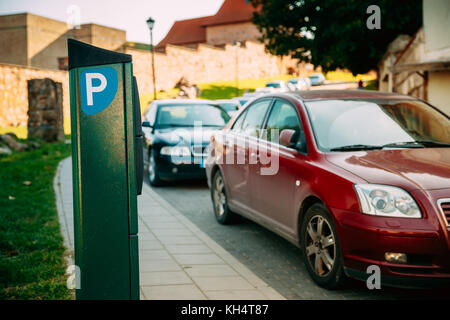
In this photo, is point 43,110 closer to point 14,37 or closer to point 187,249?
point 187,249

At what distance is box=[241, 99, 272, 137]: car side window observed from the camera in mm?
6488

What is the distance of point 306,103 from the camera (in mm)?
5734

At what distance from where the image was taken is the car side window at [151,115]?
1159 cm

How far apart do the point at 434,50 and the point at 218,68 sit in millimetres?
49453

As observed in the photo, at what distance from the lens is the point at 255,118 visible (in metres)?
6.69

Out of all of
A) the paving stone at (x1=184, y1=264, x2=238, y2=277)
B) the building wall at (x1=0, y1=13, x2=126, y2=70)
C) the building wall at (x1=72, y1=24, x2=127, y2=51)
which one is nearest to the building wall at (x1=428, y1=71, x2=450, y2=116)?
the paving stone at (x1=184, y1=264, x2=238, y2=277)

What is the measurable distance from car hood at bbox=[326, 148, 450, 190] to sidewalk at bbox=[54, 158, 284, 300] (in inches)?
48.3

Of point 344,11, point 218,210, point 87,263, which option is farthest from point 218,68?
point 87,263

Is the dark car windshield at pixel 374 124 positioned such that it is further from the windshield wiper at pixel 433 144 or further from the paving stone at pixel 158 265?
the paving stone at pixel 158 265

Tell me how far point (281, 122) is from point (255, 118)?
Answer: 724 millimetres

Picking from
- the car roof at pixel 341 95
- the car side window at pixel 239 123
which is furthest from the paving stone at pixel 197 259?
the car side window at pixel 239 123

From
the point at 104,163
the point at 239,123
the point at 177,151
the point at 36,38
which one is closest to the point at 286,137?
the point at 239,123

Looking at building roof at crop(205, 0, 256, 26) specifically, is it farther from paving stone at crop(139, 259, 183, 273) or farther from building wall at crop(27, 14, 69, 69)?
paving stone at crop(139, 259, 183, 273)

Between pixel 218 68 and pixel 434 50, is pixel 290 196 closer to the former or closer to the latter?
pixel 434 50
